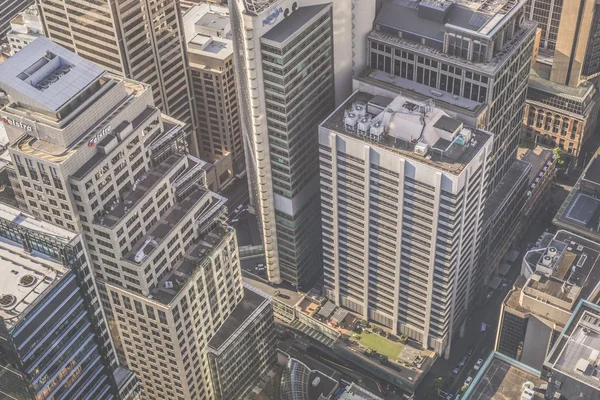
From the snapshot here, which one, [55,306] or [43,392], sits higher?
[55,306]

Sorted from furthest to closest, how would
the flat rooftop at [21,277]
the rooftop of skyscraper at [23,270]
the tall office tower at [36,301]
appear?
the tall office tower at [36,301]
the rooftop of skyscraper at [23,270]
the flat rooftop at [21,277]

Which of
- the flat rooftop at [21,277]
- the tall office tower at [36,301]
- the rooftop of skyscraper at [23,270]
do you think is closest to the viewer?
the flat rooftop at [21,277]

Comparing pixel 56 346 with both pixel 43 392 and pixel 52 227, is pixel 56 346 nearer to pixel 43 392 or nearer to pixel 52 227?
pixel 43 392

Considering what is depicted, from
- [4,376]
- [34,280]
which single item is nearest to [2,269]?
[34,280]

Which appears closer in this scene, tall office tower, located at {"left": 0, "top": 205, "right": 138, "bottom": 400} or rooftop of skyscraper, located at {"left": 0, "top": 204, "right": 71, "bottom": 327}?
rooftop of skyscraper, located at {"left": 0, "top": 204, "right": 71, "bottom": 327}

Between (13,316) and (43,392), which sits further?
(43,392)

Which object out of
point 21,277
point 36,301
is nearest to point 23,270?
point 21,277

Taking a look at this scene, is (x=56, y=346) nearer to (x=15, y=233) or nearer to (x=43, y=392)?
(x=43, y=392)

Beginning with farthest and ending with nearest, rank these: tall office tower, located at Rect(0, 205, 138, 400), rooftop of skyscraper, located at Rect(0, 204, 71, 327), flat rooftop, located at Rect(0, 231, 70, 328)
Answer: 1. tall office tower, located at Rect(0, 205, 138, 400)
2. rooftop of skyscraper, located at Rect(0, 204, 71, 327)
3. flat rooftop, located at Rect(0, 231, 70, 328)
